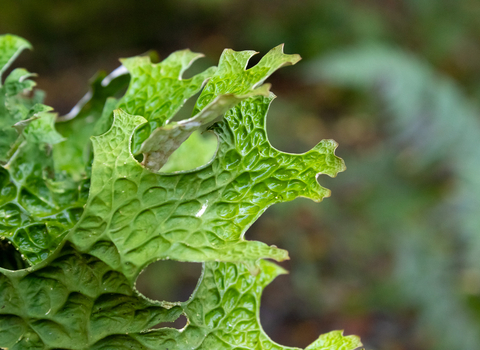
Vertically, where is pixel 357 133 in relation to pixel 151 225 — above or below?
above

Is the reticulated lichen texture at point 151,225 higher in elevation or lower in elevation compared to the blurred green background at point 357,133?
lower

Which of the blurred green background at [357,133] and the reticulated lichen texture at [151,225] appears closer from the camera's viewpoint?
the reticulated lichen texture at [151,225]

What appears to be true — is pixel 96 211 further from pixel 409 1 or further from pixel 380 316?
pixel 409 1

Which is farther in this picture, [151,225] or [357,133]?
[357,133]

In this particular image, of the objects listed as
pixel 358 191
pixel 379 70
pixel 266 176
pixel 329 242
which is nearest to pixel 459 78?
pixel 379 70
